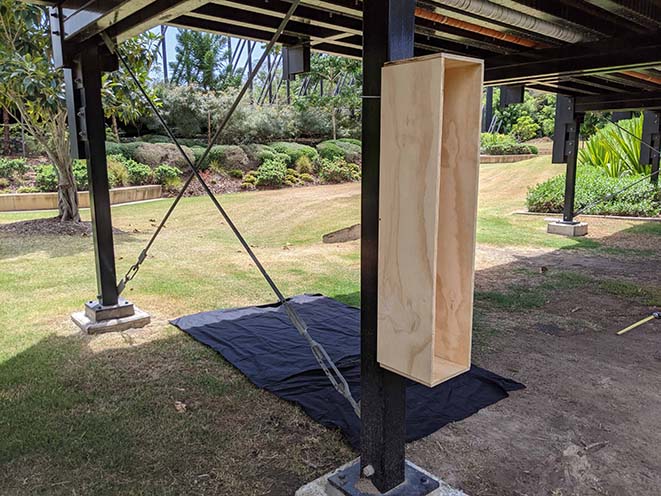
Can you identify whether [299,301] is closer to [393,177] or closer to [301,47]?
[301,47]

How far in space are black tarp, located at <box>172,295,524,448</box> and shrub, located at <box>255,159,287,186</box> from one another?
29.2ft

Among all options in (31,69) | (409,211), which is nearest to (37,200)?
(31,69)

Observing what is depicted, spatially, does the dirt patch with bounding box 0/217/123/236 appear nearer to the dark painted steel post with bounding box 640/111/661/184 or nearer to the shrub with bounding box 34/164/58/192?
the shrub with bounding box 34/164/58/192

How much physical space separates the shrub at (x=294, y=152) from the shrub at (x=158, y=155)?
8.71 feet

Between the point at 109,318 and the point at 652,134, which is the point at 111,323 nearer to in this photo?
the point at 109,318

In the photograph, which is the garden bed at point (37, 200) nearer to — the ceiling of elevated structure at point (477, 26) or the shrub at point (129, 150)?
the shrub at point (129, 150)

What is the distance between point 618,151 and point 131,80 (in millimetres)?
9519

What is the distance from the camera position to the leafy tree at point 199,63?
1936cm

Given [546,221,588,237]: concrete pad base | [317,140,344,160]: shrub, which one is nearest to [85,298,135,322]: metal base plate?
[546,221,588,237]: concrete pad base

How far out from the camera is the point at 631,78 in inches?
237

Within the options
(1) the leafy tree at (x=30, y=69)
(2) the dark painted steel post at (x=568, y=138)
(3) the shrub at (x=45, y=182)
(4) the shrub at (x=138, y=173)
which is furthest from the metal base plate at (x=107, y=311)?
(4) the shrub at (x=138, y=173)

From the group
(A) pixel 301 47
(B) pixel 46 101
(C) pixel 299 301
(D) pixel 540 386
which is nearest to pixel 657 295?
(D) pixel 540 386

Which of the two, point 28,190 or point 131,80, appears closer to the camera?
point 131,80

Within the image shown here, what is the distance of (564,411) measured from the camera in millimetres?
2625
